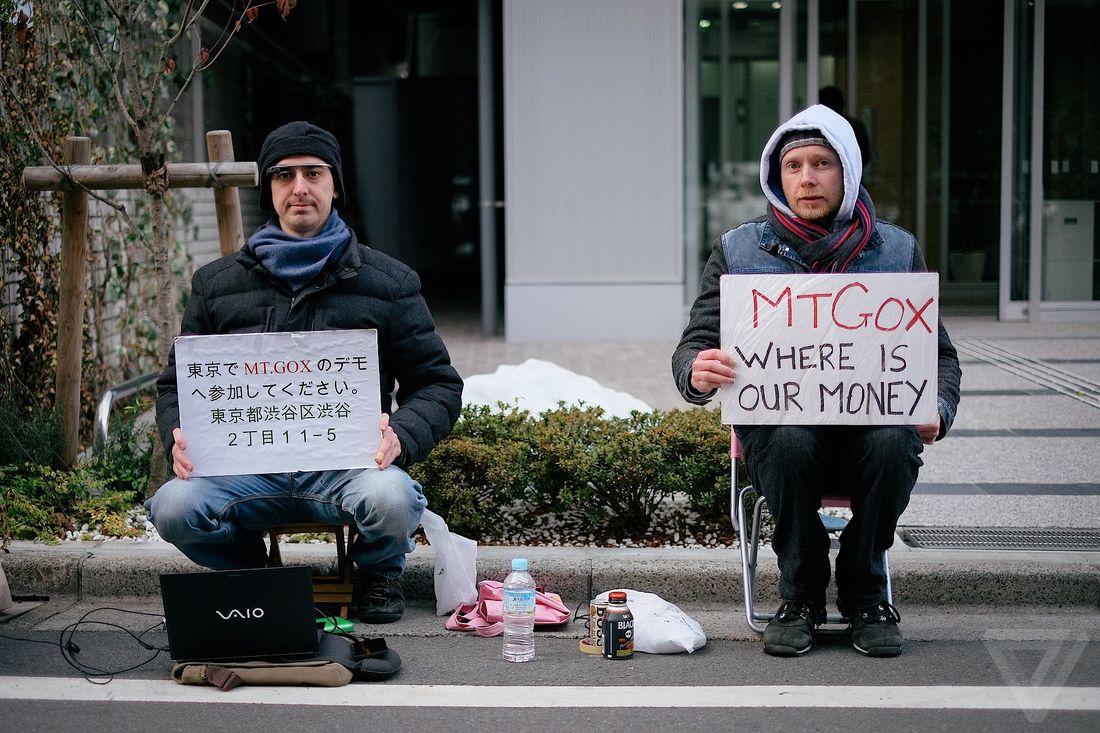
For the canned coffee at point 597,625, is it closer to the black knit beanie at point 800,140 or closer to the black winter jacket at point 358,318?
the black winter jacket at point 358,318

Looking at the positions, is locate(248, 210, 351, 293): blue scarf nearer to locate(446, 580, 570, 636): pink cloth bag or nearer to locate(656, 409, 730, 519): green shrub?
locate(446, 580, 570, 636): pink cloth bag

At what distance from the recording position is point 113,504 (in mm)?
5723

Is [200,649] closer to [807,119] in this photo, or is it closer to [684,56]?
[807,119]

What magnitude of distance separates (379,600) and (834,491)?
1.62 m

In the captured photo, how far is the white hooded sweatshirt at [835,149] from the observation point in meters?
4.34

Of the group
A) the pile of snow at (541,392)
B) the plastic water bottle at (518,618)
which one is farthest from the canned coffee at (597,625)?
the pile of snow at (541,392)

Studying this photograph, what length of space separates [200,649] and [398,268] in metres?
1.50

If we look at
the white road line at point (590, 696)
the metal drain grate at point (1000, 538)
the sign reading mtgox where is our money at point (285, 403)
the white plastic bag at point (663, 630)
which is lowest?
the white road line at point (590, 696)

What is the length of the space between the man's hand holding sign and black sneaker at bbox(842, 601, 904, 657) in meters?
0.63

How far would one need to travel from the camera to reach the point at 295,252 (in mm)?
4598

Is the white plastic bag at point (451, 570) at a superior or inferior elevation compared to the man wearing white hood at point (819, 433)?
inferior

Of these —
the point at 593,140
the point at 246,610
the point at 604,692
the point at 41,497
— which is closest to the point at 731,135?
the point at 593,140

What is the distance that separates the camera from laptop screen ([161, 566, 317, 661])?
4082 millimetres

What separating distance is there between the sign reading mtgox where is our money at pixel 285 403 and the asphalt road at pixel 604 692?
0.68 metres
